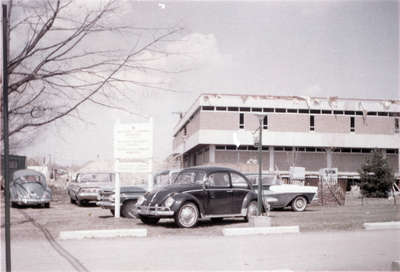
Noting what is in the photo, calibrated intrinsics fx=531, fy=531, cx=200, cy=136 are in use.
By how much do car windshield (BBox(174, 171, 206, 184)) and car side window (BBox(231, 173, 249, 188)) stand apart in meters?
0.98

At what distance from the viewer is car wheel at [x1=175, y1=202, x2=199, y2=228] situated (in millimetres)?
13164

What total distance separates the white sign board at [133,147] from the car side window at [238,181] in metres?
2.62

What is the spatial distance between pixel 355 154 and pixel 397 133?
4.94m

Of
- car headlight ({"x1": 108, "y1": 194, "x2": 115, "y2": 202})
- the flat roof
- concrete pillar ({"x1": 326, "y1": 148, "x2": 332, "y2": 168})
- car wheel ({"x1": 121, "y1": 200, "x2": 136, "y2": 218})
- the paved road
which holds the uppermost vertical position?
the flat roof

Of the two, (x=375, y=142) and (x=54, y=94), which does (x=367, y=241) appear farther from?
(x=375, y=142)

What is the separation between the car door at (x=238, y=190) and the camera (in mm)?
14328

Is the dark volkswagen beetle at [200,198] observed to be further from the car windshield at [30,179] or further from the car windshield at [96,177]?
the car windshield at [30,179]

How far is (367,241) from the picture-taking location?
10547mm

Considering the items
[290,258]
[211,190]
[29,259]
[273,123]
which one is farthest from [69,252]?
[273,123]

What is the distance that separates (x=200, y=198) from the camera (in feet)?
44.7

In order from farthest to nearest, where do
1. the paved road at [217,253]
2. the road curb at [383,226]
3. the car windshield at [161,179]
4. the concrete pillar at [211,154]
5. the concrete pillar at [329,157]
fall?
the concrete pillar at [329,157], the concrete pillar at [211,154], the car windshield at [161,179], the road curb at [383,226], the paved road at [217,253]

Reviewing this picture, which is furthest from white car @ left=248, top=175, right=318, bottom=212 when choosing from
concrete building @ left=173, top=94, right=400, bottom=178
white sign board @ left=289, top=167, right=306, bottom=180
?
concrete building @ left=173, top=94, right=400, bottom=178

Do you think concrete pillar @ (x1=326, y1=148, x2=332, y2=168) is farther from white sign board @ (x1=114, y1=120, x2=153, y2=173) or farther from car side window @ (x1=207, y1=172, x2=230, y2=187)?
car side window @ (x1=207, y1=172, x2=230, y2=187)

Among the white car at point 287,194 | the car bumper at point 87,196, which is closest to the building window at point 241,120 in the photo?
the car bumper at point 87,196
